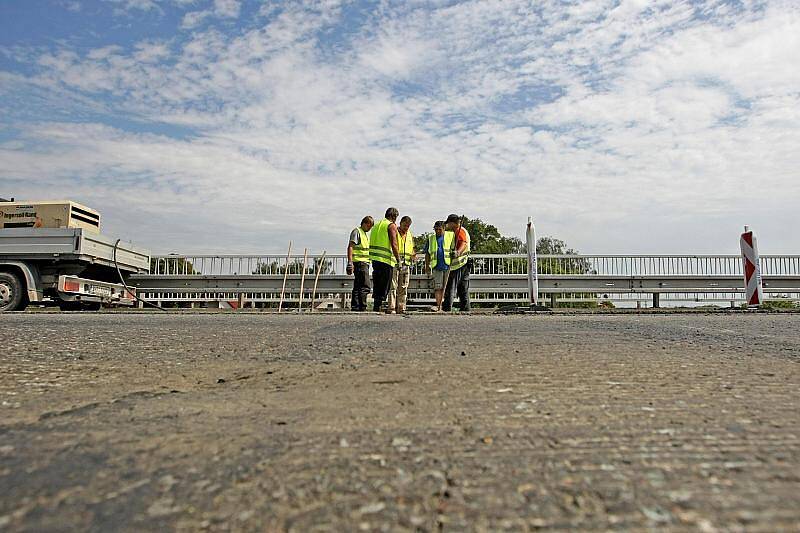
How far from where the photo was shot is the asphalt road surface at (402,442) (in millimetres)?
1535

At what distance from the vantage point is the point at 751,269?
536 inches

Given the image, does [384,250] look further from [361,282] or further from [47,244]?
[47,244]

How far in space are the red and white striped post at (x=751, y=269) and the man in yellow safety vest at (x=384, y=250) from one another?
7.29m

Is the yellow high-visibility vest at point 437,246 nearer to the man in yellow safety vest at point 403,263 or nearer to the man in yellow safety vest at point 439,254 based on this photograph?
the man in yellow safety vest at point 439,254

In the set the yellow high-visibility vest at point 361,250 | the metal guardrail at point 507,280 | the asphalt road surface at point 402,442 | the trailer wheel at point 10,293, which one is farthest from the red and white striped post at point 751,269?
the trailer wheel at point 10,293

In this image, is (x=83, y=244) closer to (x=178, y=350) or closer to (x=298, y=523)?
(x=178, y=350)

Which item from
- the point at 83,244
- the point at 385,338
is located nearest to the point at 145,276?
the point at 83,244

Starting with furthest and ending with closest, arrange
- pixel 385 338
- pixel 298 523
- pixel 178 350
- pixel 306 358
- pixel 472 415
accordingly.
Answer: pixel 385 338 < pixel 178 350 < pixel 306 358 < pixel 472 415 < pixel 298 523

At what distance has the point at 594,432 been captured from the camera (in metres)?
2.21

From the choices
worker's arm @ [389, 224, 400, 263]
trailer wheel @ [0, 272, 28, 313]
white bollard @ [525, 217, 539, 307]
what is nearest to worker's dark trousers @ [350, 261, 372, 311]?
worker's arm @ [389, 224, 400, 263]

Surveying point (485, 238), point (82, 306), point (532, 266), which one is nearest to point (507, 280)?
point (532, 266)

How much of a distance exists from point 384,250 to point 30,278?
685 centimetres

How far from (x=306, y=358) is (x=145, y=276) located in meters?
12.8

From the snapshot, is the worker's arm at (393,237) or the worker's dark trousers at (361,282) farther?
the worker's dark trousers at (361,282)
